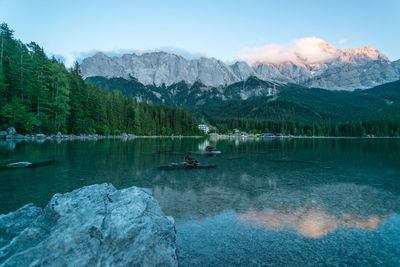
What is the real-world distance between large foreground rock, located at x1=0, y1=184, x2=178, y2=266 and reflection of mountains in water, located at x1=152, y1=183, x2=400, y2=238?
5.23 m

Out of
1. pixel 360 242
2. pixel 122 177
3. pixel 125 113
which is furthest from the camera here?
pixel 125 113

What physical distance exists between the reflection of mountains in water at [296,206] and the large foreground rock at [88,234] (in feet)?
17.2

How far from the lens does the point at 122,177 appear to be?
70.9 feet

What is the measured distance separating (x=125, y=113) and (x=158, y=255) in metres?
132

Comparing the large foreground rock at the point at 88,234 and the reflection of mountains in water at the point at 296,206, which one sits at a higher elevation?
the large foreground rock at the point at 88,234

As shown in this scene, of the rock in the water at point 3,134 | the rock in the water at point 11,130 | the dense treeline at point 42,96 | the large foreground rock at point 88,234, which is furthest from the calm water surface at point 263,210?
the dense treeline at point 42,96

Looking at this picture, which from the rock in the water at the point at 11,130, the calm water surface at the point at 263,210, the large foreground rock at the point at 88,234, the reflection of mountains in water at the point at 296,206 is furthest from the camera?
the rock in the water at the point at 11,130

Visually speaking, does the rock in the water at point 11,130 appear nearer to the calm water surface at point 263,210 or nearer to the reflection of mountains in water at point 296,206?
the calm water surface at point 263,210

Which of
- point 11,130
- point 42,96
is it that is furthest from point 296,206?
point 42,96

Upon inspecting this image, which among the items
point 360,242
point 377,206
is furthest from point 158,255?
point 377,206

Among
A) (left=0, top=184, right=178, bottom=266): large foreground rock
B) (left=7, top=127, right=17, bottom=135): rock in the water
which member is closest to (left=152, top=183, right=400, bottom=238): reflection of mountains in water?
(left=0, top=184, right=178, bottom=266): large foreground rock

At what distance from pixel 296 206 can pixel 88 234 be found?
501 inches

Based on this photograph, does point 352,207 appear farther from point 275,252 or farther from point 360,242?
point 275,252

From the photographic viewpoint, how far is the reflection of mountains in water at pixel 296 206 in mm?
11969
